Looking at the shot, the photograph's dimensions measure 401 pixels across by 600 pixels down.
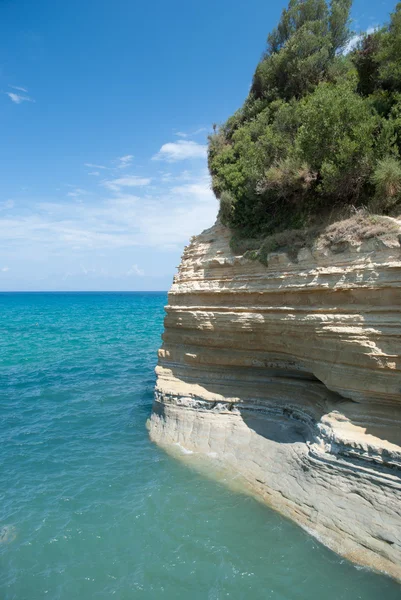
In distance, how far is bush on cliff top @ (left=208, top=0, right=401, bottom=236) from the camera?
10.0 metres

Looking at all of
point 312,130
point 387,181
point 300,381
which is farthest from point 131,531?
point 312,130

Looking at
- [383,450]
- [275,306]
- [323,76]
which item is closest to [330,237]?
[275,306]

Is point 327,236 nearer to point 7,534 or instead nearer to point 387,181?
point 387,181

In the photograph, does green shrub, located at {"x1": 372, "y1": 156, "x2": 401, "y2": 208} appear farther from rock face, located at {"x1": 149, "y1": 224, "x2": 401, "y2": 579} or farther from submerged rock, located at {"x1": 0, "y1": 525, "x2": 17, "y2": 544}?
submerged rock, located at {"x1": 0, "y1": 525, "x2": 17, "y2": 544}

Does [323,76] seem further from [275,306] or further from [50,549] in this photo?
[50,549]

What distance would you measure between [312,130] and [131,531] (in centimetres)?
1126

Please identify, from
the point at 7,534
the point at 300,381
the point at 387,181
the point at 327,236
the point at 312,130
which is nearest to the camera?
the point at 7,534

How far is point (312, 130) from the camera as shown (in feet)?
34.2

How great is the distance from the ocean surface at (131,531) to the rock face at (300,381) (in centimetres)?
73

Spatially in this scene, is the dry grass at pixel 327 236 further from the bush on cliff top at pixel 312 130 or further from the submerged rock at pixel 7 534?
the submerged rock at pixel 7 534

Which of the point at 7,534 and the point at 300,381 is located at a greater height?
the point at 300,381

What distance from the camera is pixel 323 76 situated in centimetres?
1438

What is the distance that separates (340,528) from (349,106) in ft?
33.8

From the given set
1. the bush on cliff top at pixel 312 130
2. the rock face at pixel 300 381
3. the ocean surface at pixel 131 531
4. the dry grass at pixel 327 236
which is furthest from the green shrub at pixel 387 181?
the ocean surface at pixel 131 531
